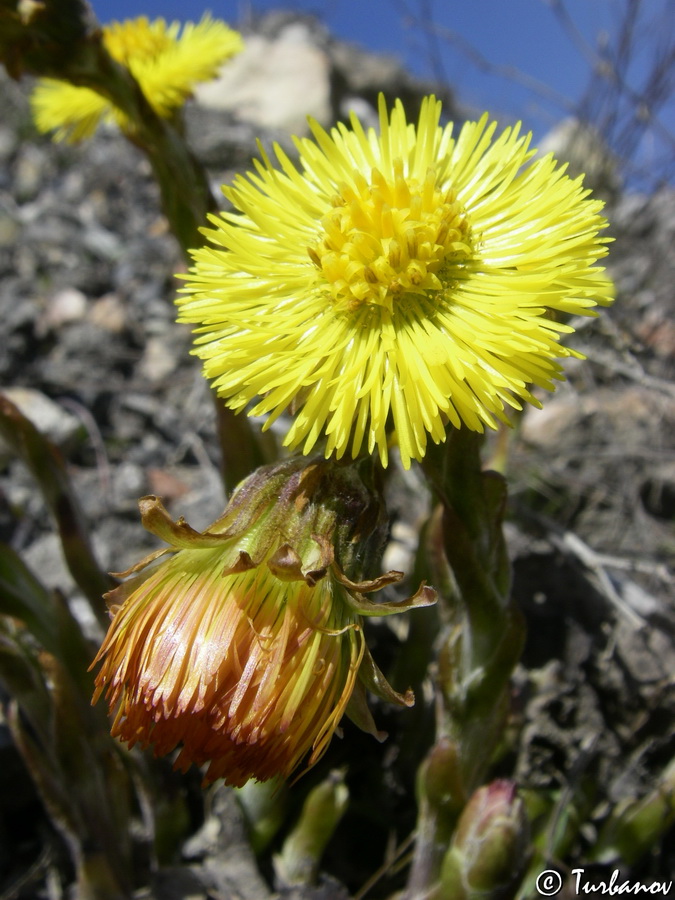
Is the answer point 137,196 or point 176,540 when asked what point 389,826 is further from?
point 137,196

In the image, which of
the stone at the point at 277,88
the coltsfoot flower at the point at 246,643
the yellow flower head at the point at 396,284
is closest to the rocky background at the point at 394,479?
the yellow flower head at the point at 396,284

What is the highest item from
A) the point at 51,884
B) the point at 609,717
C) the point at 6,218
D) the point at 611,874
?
the point at 6,218

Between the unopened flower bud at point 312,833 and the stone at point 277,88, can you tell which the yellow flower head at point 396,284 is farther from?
the stone at point 277,88

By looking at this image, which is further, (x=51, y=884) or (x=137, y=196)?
(x=137, y=196)

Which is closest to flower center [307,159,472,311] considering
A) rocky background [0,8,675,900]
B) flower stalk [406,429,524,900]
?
flower stalk [406,429,524,900]

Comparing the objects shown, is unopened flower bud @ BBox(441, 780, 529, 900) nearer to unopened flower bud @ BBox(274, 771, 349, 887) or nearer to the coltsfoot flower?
unopened flower bud @ BBox(274, 771, 349, 887)

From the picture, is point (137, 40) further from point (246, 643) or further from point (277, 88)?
point (277, 88)

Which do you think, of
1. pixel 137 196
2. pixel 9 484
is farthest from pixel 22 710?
pixel 137 196
